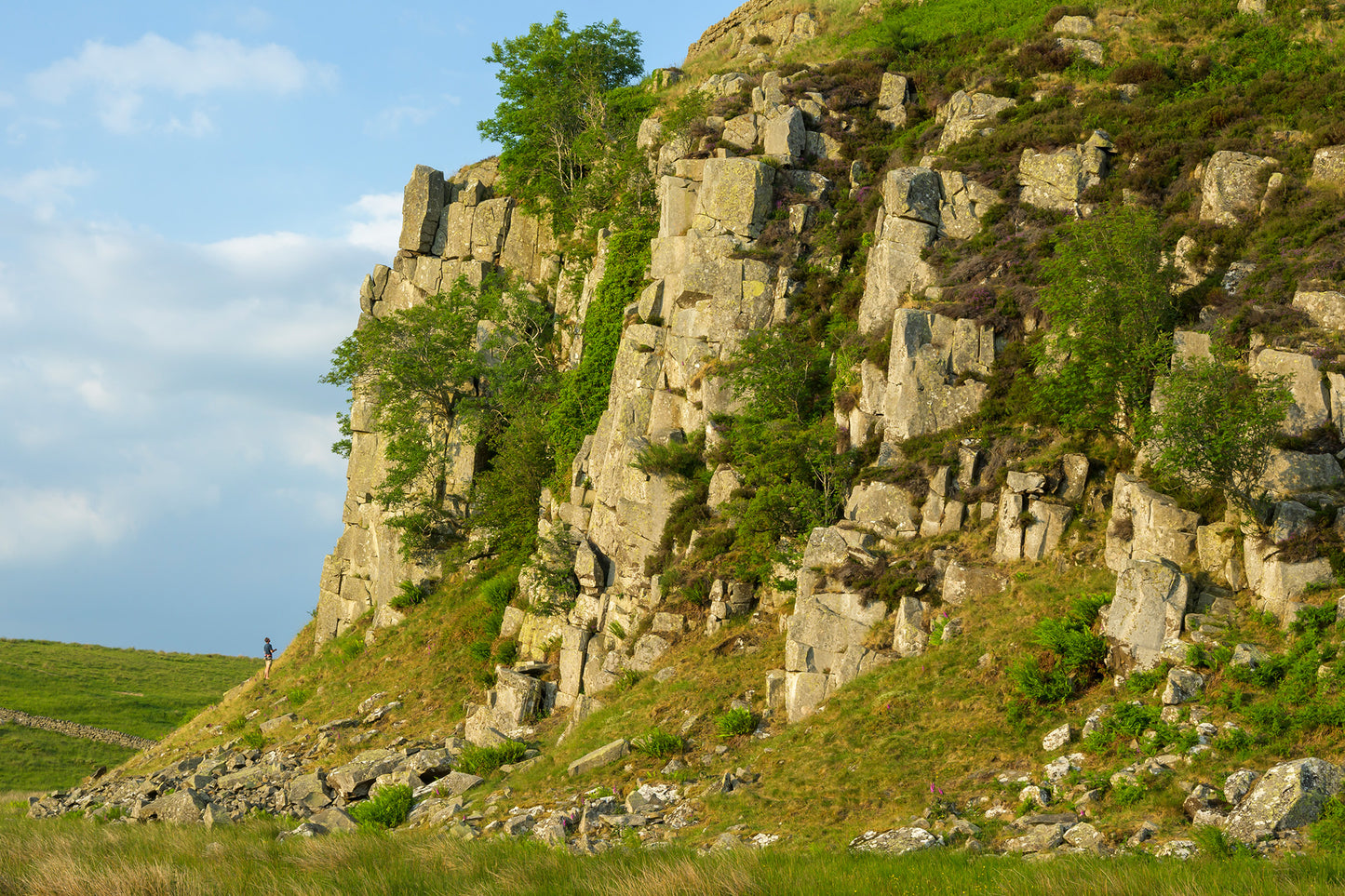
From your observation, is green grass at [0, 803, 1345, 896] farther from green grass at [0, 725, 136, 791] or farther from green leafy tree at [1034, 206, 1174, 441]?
green grass at [0, 725, 136, 791]

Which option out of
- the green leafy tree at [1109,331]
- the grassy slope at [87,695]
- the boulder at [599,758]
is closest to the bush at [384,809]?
the boulder at [599,758]

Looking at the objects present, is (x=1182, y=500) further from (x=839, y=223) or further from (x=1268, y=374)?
(x=839, y=223)

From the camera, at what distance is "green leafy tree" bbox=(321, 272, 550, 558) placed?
40062mm

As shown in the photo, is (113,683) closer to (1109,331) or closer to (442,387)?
(442,387)

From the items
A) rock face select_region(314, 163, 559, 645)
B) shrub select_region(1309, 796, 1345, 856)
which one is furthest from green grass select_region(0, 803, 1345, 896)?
rock face select_region(314, 163, 559, 645)

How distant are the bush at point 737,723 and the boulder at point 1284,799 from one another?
10.5 m

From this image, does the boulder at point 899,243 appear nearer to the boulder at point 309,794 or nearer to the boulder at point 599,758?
the boulder at point 599,758

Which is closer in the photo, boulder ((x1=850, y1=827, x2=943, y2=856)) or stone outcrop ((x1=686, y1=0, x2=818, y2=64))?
boulder ((x1=850, y1=827, x2=943, y2=856))

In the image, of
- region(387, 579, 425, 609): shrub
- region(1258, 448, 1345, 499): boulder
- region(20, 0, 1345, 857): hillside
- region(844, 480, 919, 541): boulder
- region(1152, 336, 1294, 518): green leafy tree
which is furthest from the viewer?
region(387, 579, 425, 609): shrub

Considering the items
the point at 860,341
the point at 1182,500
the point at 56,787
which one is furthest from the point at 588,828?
the point at 56,787

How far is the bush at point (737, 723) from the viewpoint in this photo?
21.1m

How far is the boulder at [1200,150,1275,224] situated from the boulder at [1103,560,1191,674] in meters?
12.0

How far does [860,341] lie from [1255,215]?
10.5m

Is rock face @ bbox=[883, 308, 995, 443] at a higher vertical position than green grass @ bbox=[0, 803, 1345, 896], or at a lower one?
higher
